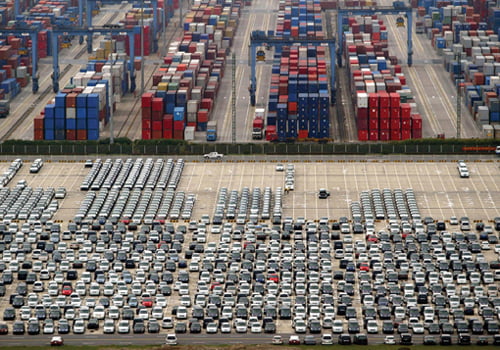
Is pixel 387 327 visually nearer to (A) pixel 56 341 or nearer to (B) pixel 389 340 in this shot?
(B) pixel 389 340

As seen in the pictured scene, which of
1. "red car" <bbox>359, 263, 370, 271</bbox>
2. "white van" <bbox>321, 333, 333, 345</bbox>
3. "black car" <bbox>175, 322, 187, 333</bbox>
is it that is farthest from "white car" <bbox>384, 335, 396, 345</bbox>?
"red car" <bbox>359, 263, 370, 271</bbox>

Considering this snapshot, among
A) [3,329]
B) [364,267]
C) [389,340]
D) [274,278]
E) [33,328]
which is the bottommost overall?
[3,329]

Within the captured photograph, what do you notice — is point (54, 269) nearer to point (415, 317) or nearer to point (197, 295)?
point (197, 295)

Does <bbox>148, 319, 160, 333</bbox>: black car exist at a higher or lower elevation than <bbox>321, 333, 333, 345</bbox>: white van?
lower

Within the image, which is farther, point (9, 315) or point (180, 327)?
point (9, 315)

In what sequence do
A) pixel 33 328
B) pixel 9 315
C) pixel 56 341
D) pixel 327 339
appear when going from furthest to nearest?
pixel 9 315
pixel 33 328
pixel 56 341
pixel 327 339

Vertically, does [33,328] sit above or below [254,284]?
below

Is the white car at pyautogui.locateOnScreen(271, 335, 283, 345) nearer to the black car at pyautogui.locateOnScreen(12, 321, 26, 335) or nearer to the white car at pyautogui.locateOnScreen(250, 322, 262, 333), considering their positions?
the white car at pyautogui.locateOnScreen(250, 322, 262, 333)

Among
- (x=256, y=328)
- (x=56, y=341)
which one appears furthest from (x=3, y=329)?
(x=256, y=328)

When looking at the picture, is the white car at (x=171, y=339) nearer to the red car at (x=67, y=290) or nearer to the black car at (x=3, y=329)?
the black car at (x=3, y=329)

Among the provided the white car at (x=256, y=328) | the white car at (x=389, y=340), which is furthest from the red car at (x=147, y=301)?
the white car at (x=389, y=340)

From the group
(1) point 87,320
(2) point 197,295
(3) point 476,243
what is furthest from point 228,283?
(3) point 476,243
